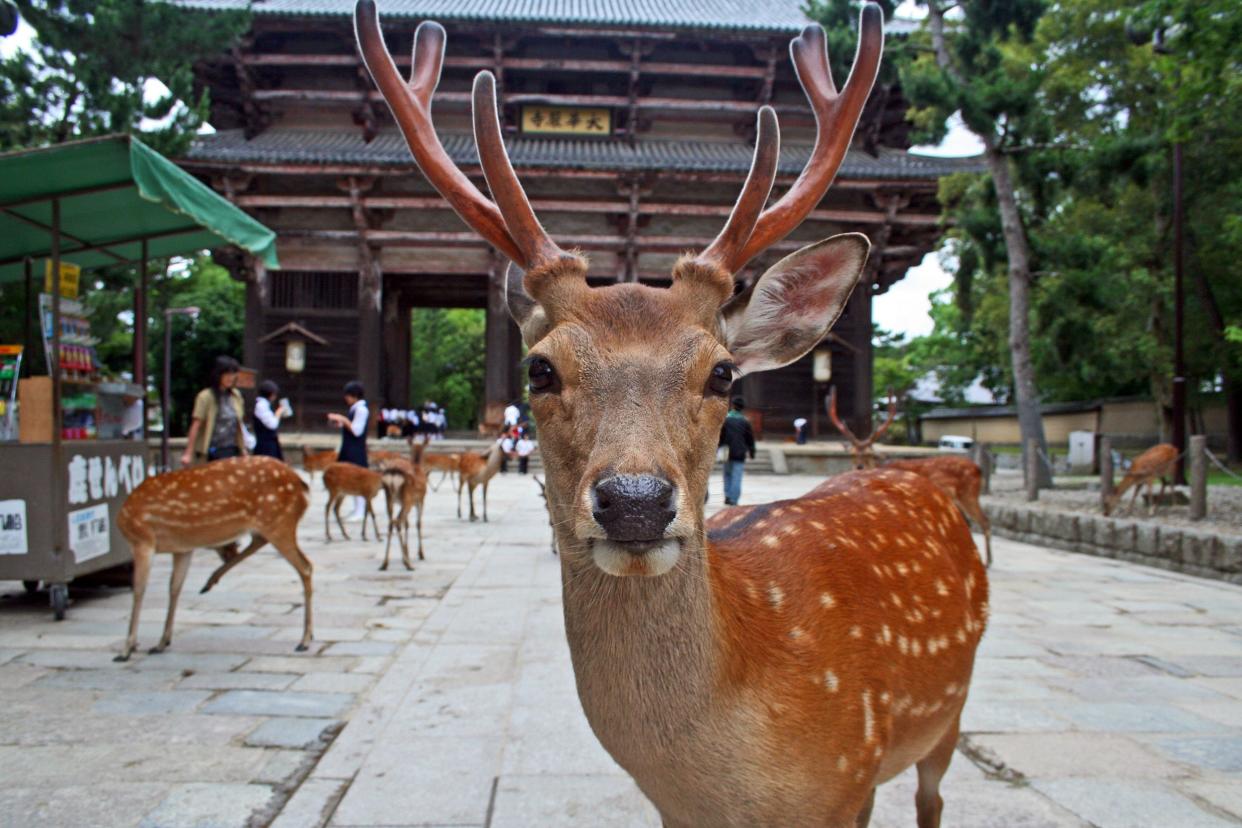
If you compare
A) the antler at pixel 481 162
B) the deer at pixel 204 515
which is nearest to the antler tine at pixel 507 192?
the antler at pixel 481 162

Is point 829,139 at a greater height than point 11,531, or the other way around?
point 829,139

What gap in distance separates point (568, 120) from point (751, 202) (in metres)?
19.2

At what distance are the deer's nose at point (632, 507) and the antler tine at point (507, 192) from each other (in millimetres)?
649

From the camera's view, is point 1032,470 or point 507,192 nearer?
point 507,192

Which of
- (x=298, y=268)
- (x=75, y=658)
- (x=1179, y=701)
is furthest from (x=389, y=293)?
(x=1179, y=701)

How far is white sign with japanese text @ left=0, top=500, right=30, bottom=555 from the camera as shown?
15.9ft

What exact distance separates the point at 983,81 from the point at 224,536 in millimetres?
11034

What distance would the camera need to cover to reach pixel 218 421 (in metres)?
6.64

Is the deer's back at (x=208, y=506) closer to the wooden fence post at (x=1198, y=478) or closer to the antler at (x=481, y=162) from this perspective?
the antler at (x=481, y=162)

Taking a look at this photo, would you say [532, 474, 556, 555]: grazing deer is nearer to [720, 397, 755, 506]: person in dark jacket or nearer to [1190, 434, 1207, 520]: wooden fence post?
[720, 397, 755, 506]: person in dark jacket

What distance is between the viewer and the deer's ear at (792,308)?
1.81m

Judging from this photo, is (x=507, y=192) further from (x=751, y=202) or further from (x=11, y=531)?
(x=11, y=531)

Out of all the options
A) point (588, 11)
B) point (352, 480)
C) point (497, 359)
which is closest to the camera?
point (352, 480)

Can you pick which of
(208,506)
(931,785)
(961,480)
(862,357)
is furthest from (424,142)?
(862,357)
